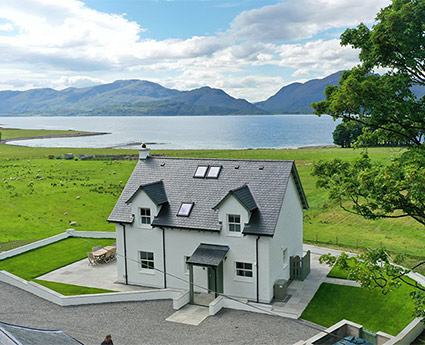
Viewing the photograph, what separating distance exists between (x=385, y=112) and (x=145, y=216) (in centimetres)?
1796

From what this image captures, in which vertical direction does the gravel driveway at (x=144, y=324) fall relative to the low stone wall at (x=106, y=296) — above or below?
below

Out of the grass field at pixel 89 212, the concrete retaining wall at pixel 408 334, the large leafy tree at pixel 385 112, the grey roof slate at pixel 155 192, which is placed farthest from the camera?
the grass field at pixel 89 212

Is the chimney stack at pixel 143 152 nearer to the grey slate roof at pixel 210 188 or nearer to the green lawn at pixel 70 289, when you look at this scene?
the grey slate roof at pixel 210 188

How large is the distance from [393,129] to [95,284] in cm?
2280

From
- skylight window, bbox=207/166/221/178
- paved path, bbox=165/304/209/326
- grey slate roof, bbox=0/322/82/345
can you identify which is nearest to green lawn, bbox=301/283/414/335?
paved path, bbox=165/304/209/326

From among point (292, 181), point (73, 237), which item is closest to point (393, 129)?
point (292, 181)

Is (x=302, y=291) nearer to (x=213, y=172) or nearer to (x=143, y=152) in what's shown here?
(x=213, y=172)

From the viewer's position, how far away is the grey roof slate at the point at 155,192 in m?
28.6

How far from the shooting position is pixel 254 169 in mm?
29250

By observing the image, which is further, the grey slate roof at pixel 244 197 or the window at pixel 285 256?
the window at pixel 285 256

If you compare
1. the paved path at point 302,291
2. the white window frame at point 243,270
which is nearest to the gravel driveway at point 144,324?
the paved path at point 302,291

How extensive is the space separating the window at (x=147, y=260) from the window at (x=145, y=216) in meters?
2.40

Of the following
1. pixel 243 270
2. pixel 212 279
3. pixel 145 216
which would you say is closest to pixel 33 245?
pixel 145 216

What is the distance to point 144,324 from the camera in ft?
78.6
